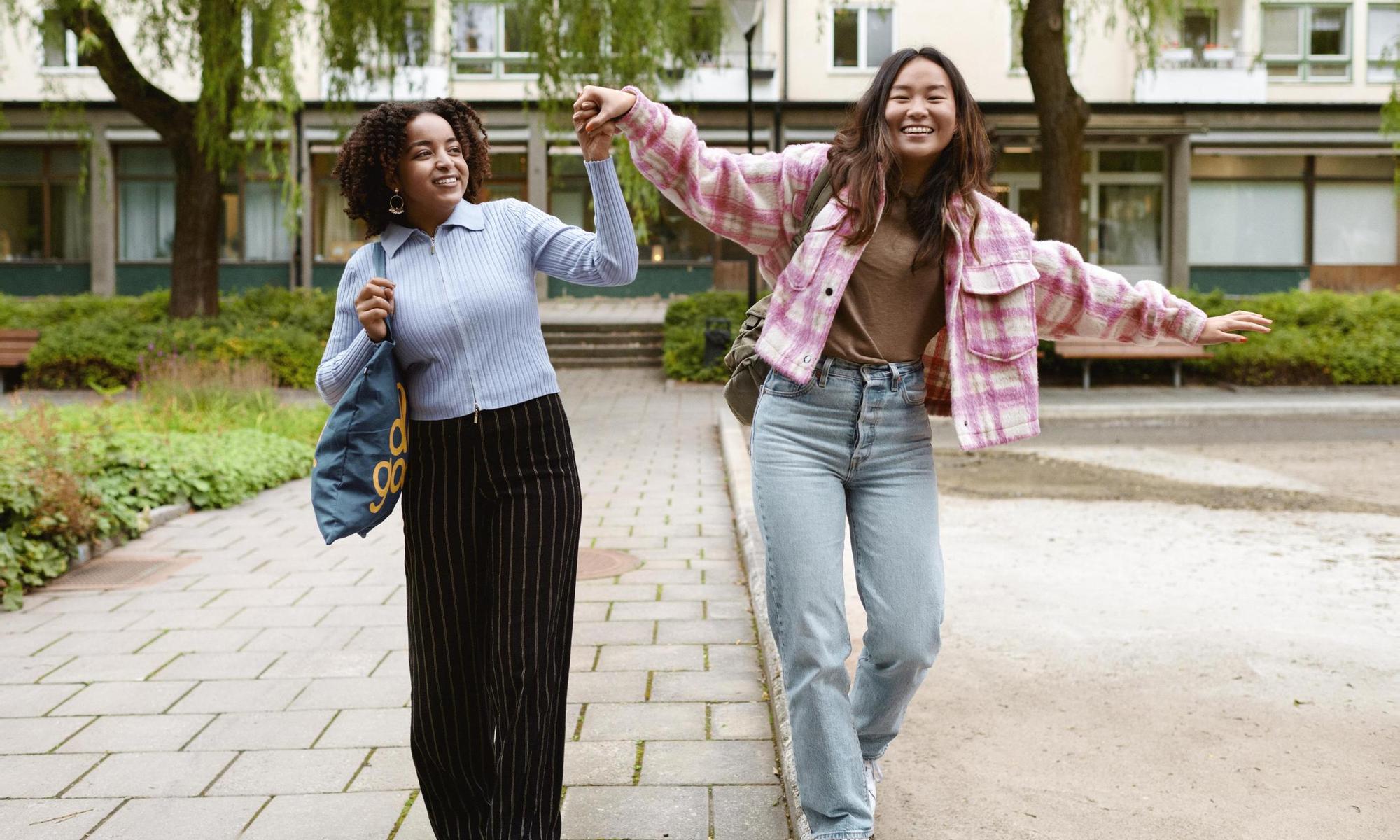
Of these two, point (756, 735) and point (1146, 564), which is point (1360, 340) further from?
point (756, 735)

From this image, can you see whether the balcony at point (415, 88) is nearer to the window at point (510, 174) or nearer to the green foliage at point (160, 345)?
the window at point (510, 174)

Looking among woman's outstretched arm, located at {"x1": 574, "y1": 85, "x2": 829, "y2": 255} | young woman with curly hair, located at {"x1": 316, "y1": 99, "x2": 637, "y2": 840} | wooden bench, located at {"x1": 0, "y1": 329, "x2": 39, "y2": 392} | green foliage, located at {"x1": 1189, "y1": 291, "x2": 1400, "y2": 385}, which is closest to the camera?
woman's outstretched arm, located at {"x1": 574, "y1": 85, "x2": 829, "y2": 255}

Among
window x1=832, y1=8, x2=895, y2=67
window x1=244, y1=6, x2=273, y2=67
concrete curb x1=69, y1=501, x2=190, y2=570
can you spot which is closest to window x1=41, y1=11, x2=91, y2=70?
window x1=244, y1=6, x2=273, y2=67

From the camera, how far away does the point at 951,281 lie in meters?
3.22

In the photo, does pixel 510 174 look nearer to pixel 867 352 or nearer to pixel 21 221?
pixel 21 221

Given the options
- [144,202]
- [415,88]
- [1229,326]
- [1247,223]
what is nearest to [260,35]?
[415,88]

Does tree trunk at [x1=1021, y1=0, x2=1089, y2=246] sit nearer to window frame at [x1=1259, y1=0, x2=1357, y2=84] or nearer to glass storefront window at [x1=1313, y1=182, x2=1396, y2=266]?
window frame at [x1=1259, y1=0, x2=1357, y2=84]

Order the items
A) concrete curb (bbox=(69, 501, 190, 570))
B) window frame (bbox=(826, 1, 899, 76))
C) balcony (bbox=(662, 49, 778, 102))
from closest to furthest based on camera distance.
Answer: concrete curb (bbox=(69, 501, 190, 570))
balcony (bbox=(662, 49, 778, 102))
window frame (bbox=(826, 1, 899, 76))

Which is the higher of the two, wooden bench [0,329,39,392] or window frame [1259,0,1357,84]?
window frame [1259,0,1357,84]

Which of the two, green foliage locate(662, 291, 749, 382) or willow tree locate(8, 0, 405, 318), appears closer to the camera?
willow tree locate(8, 0, 405, 318)

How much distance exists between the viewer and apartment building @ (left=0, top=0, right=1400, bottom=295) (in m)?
29.6

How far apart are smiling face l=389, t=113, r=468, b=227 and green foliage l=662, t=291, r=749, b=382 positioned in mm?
13862

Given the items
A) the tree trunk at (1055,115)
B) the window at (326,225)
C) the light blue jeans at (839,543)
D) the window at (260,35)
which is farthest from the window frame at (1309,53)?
the light blue jeans at (839,543)

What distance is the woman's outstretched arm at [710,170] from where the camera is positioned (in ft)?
9.70
